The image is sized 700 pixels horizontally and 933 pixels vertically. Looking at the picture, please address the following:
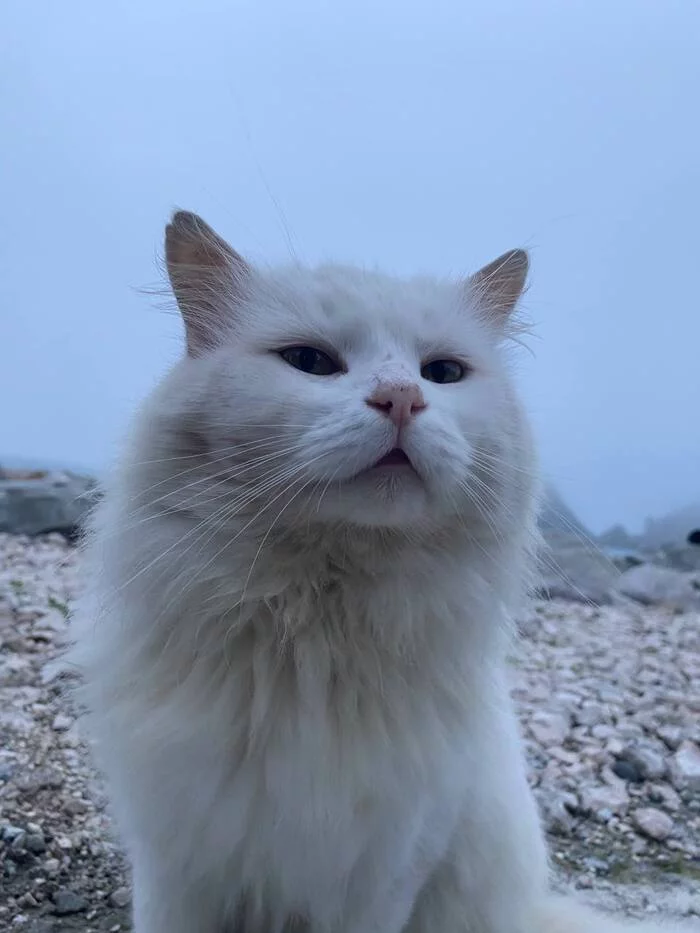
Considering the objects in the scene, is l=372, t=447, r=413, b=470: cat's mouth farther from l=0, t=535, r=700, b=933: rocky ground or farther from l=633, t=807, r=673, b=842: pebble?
l=633, t=807, r=673, b=842: pebble

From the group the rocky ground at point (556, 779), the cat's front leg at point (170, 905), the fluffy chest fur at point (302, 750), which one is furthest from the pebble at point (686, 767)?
the cat's front leg at point (170, 905)

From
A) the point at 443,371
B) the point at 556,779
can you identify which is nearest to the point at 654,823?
the point at 556,779

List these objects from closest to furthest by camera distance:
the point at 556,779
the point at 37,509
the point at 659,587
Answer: the point at 556,779 → the point at 659,587 → the point at 37,509

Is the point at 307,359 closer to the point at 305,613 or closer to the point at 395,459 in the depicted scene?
the point at 395,459

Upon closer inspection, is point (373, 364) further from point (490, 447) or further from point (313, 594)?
point (313, 594)

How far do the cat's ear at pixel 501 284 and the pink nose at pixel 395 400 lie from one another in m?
0.50

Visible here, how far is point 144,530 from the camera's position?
120 cm

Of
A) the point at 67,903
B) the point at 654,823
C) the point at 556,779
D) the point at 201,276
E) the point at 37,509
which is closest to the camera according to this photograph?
the point at 201,276

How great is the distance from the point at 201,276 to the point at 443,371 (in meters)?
0.44

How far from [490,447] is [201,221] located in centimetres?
59

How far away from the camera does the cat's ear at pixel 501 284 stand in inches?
59.3

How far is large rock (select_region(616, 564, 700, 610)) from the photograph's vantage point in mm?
4605

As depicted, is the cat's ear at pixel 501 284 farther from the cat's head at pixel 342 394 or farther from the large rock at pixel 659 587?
the large rock at pixel 659 587

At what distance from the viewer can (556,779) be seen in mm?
2148
